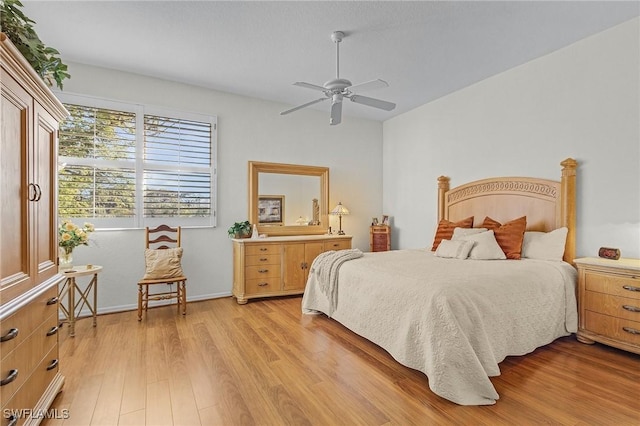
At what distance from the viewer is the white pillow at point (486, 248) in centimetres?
322

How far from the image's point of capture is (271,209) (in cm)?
479

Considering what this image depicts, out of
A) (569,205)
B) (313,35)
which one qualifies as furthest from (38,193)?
(569,205)

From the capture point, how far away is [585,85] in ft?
10.3

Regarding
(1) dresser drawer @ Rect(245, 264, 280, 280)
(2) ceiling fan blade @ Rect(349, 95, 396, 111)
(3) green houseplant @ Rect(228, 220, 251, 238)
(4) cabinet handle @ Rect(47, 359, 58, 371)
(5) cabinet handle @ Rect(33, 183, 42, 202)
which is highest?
(2) ceiling fan blade @ Rect(349, 95, 396, 111)

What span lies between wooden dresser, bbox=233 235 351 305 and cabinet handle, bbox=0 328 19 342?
9.09ft

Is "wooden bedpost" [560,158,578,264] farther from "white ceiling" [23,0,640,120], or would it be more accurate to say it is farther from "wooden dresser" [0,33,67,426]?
"wooden dresser" [0,33,67,426]

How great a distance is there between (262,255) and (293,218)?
926 millimetres

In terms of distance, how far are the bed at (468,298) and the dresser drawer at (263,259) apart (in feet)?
2.82

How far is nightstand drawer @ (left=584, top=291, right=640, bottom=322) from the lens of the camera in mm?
2500

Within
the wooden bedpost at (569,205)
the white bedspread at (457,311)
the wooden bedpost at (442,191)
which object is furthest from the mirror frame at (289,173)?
the wooden bedpost at (569,205)

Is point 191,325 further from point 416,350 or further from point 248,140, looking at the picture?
point 248,140

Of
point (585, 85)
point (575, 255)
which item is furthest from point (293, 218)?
point (585, 85)

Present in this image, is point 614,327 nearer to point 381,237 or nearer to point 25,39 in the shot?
point 381,237

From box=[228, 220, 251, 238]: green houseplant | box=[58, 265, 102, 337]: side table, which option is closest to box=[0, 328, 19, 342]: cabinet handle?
box=[58, 265, 102, 337]: side table
